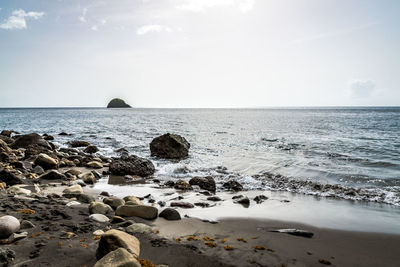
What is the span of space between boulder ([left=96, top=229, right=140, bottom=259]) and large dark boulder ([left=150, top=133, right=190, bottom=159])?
35.4 ft

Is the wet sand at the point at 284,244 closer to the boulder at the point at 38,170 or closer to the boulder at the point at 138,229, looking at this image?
the boulder at the point at 138,229

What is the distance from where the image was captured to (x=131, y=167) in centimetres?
1010

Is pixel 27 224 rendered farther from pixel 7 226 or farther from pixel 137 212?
pixel 137 212

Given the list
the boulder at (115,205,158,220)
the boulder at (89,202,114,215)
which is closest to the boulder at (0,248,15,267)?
the boulder at (89,202,114,215)

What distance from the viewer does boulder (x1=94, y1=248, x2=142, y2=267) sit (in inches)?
116

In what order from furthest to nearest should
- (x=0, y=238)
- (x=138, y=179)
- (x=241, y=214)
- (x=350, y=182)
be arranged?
(x=138, y=179) → (x=350, y=182) → (x=241, y=214) → (x=0, y=238)

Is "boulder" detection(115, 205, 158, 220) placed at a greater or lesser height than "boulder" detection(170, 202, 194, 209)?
greater

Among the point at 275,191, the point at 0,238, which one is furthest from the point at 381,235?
the point at 0,238

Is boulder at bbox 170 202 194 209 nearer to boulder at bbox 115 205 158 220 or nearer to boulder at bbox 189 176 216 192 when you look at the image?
boulder at bbox 115 205 158 220

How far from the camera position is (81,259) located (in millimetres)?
3291

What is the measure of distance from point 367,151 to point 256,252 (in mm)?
13650

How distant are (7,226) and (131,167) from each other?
644cm

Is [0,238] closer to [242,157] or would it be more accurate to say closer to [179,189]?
[179,189]

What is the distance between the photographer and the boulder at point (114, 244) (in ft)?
10.9
